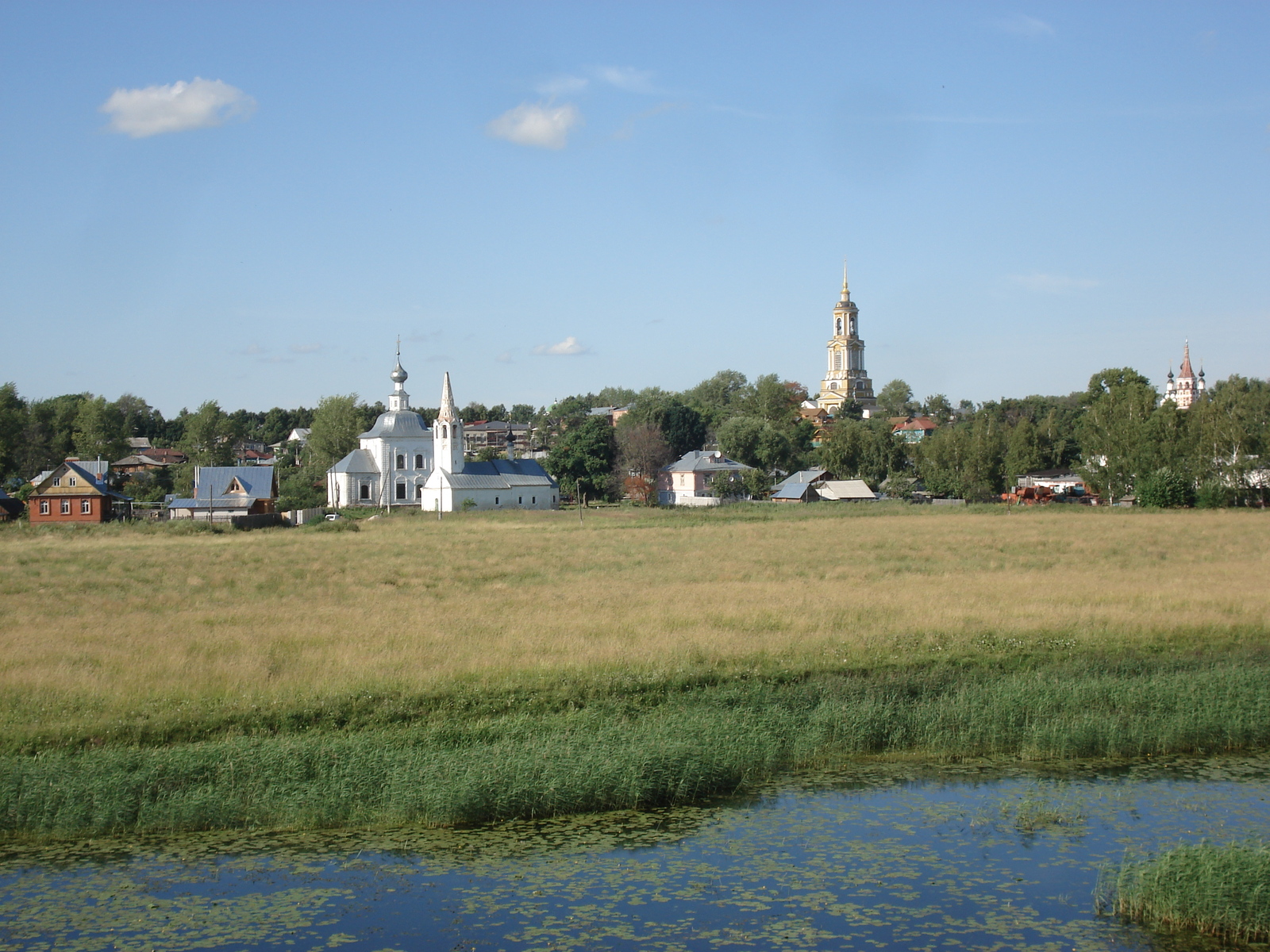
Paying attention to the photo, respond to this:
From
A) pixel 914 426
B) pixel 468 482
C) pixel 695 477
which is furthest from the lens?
pixel 914 426

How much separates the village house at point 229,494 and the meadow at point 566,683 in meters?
40.2

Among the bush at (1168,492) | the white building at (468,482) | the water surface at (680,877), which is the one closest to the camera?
the water surface at (680,877)

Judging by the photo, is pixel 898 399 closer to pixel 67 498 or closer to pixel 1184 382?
pixel 1184 382

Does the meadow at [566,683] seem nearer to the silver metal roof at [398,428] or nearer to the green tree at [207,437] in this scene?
the silver metal roof at [398,428]

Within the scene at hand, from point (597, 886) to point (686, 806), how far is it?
96.6 inches

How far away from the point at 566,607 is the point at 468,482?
53.8 meters

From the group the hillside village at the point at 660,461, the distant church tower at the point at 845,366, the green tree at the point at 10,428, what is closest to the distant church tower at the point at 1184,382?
the hillside village at the point at 660,461

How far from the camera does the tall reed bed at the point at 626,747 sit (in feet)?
38.4

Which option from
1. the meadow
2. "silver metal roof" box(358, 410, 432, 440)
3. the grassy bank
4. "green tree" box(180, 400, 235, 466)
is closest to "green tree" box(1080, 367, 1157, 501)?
the meadow

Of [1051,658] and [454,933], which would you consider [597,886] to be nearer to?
[454,933]

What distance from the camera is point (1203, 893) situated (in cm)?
902

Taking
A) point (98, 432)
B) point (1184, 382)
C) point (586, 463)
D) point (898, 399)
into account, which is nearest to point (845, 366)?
point (898, 399)

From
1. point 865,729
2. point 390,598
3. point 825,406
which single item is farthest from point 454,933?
point 825,406

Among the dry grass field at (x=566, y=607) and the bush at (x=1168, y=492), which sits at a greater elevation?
the bush at (x=1168, y=492)
